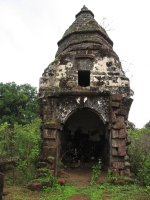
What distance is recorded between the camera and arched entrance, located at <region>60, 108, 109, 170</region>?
10188mm

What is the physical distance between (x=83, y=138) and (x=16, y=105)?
13308 millimetres

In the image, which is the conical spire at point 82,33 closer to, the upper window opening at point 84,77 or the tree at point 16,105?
the upper window opening at point 84,77

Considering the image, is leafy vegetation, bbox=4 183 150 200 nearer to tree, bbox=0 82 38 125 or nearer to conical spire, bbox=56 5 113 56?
conical spire, bbox=56 5 113 56

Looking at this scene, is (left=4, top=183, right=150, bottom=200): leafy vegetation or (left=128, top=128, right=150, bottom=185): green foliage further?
(left=128, top=128, right=150, bottom=185): green foliage

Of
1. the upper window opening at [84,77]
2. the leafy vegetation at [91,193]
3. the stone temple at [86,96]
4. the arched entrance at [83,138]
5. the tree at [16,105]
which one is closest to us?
the leafy vegetation at [91,193]

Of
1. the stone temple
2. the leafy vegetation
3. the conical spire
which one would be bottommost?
the leafy vegetation

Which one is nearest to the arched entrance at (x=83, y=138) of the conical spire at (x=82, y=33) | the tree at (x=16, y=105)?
the conical spire at (x=82, y=33)

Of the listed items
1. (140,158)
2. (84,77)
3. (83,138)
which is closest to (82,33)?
(84,77)

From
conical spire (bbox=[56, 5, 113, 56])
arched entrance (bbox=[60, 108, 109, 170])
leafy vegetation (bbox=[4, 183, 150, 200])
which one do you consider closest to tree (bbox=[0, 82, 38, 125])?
arched entrance (bbox=[60, 108, 109, 170])

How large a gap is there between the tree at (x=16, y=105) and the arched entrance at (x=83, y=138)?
11388 mm

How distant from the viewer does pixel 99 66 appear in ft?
27.9

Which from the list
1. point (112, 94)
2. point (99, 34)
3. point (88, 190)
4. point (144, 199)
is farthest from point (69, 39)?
point (144, 199)

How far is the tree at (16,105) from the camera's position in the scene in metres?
21.6

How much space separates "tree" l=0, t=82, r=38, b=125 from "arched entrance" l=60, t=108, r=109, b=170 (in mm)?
11388
